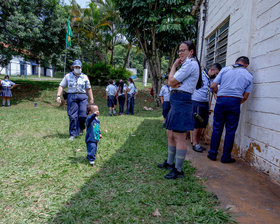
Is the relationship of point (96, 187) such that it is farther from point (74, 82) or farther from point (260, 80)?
point (260, 80)

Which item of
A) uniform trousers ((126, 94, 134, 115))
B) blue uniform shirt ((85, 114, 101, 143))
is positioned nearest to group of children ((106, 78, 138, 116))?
uniform trousers ((126, 94, 134, 115))

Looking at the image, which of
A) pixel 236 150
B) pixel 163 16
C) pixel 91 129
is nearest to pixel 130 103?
pixel 163 16

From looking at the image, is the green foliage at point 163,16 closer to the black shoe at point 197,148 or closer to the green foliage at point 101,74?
the green foliage at point 101,74

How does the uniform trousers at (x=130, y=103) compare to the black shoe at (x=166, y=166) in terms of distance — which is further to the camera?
the uniform trousers at (x=130, y=103)

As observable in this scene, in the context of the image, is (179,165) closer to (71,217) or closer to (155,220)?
(155,220)

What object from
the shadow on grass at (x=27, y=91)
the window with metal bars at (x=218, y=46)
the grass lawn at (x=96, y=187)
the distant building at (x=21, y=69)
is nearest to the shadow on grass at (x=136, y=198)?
the grass lawn at (x=96, y=187)

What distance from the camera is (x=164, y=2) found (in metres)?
10.8

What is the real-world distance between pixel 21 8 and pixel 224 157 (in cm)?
1437

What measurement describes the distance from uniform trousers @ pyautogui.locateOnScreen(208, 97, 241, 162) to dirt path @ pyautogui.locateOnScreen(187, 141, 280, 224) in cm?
24

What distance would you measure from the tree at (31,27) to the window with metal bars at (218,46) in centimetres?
1056

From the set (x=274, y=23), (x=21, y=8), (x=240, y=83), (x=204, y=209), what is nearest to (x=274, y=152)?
(x=240, y=83)

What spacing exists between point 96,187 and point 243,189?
1.97 metres

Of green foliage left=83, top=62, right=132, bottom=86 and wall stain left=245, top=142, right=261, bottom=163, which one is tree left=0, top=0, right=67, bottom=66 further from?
wall stain left=245, top=142, right=261, bottom=163

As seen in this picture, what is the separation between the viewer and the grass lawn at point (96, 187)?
2305mm
